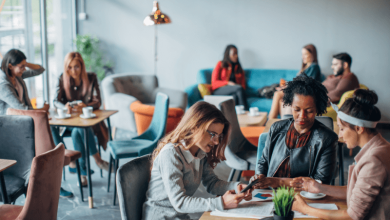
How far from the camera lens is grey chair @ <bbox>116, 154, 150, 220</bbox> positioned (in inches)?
57.2

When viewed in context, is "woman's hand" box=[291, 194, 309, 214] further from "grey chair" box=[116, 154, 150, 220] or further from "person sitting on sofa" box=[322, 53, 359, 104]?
"person sitting on sofa" box=[322, 53, 359, 104]

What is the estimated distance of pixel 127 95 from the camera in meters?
4.79

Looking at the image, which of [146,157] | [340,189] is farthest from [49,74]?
[340,189]

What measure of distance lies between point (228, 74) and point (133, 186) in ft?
13.8

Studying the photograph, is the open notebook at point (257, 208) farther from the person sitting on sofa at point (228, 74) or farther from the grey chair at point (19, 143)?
the person sitting on sofa at point (228, 74)

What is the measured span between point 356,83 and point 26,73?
158 inches

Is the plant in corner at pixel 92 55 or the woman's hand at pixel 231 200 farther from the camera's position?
the plant in corner at pixel 92 55

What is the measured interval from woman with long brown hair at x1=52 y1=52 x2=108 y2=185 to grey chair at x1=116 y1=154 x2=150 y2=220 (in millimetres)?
1980

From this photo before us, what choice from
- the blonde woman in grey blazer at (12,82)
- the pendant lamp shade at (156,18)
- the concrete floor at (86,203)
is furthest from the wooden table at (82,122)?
the pendant lamp shade at (156,18)

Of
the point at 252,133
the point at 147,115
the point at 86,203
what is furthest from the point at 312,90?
the point at 147,115

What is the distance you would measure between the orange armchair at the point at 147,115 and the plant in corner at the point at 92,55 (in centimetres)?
184

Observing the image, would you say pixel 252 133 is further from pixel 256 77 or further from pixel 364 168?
pixel 256 77

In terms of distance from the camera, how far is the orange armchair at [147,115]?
431 cm

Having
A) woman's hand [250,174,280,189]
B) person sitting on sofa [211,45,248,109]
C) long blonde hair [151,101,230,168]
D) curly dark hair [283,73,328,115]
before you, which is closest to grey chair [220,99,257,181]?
curly dark hair [283,73,328,115]
